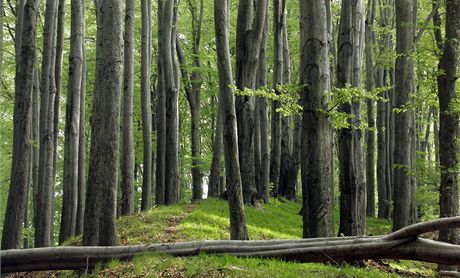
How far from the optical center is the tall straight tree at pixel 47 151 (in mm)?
13523

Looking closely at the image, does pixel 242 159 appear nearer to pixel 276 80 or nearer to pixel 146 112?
pixel 146 112

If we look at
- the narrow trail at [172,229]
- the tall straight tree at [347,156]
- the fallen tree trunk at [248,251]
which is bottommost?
the narrow trail at [172,229]

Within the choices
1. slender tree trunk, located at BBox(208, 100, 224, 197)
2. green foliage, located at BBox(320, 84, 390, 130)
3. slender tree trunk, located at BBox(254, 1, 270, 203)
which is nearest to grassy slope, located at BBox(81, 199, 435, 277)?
slender tree trunk, located at BBox(254, 1, 270, 203)

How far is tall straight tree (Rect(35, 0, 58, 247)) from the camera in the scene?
44.4 feet

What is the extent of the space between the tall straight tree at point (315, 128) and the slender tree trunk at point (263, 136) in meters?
9.36

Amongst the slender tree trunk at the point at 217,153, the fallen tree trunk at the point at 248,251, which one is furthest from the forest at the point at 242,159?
the slender tree trunk at the point at 217,153

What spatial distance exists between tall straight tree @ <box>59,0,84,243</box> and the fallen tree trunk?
757 centimetres

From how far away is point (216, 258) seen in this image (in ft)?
21.5

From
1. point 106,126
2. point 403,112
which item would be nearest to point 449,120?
point 403,112

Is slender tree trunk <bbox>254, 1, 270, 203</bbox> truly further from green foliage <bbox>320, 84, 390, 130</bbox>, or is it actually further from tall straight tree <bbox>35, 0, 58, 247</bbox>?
green foliage <bbox>320, 84, 390, 130</bbox>

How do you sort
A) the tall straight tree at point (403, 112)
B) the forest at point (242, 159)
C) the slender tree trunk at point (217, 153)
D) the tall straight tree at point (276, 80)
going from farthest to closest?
the slender tree trunk at point (217, 153) → the tall straight tree at point (276, 80) → the tall straight tree at point (403, 112) → the forest at point (242, 159)

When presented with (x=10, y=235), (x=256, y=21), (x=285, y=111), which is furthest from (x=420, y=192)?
(x=10, y=235)

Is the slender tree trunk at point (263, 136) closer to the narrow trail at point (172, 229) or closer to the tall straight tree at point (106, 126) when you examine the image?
the narrow trail at point (172, 229)

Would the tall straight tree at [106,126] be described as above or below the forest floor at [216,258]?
above
